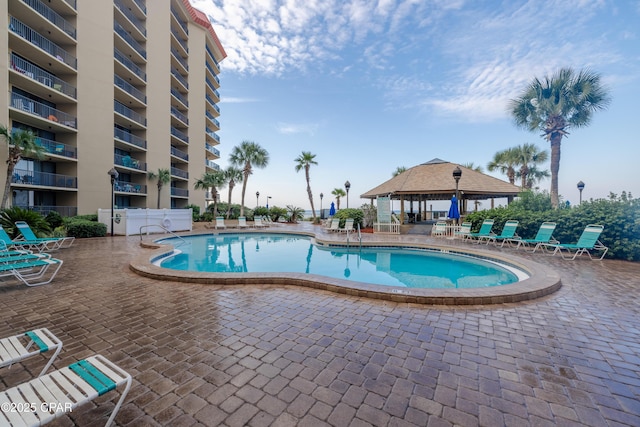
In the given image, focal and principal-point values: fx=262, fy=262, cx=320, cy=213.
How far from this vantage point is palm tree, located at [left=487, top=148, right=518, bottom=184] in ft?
79.8

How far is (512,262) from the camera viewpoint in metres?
7.54

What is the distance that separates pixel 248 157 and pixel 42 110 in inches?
568

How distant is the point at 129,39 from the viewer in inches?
859

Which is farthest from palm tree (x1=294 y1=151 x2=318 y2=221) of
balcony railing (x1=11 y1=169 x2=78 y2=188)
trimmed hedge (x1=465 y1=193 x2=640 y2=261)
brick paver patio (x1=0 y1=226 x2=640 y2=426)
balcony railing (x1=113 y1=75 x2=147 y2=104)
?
brick paver patio (x1=0 y1=226 x2=640 y2=426)

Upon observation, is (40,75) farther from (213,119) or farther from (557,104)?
(557,104)

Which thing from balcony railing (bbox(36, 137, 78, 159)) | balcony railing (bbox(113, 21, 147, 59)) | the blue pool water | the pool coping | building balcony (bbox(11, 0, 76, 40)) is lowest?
the blue pool water

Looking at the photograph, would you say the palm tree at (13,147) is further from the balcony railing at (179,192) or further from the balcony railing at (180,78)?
the balcony railing at (180,78)

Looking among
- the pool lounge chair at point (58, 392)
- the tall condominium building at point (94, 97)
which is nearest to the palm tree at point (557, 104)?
the pool lounge chair at point (58, 392)

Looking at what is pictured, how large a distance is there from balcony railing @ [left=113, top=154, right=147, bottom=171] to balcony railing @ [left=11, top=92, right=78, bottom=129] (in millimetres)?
3493

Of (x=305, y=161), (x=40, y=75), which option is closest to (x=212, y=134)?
(x=305, y=161)

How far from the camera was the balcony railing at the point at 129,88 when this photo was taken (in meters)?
20.8

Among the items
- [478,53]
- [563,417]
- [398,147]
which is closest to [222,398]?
[563,417]

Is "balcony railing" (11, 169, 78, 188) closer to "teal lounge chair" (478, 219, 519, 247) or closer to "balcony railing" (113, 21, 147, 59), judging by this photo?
"balcony railing" (113, 21, 147, 59)

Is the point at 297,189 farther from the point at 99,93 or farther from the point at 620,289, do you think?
the point at 620,289
